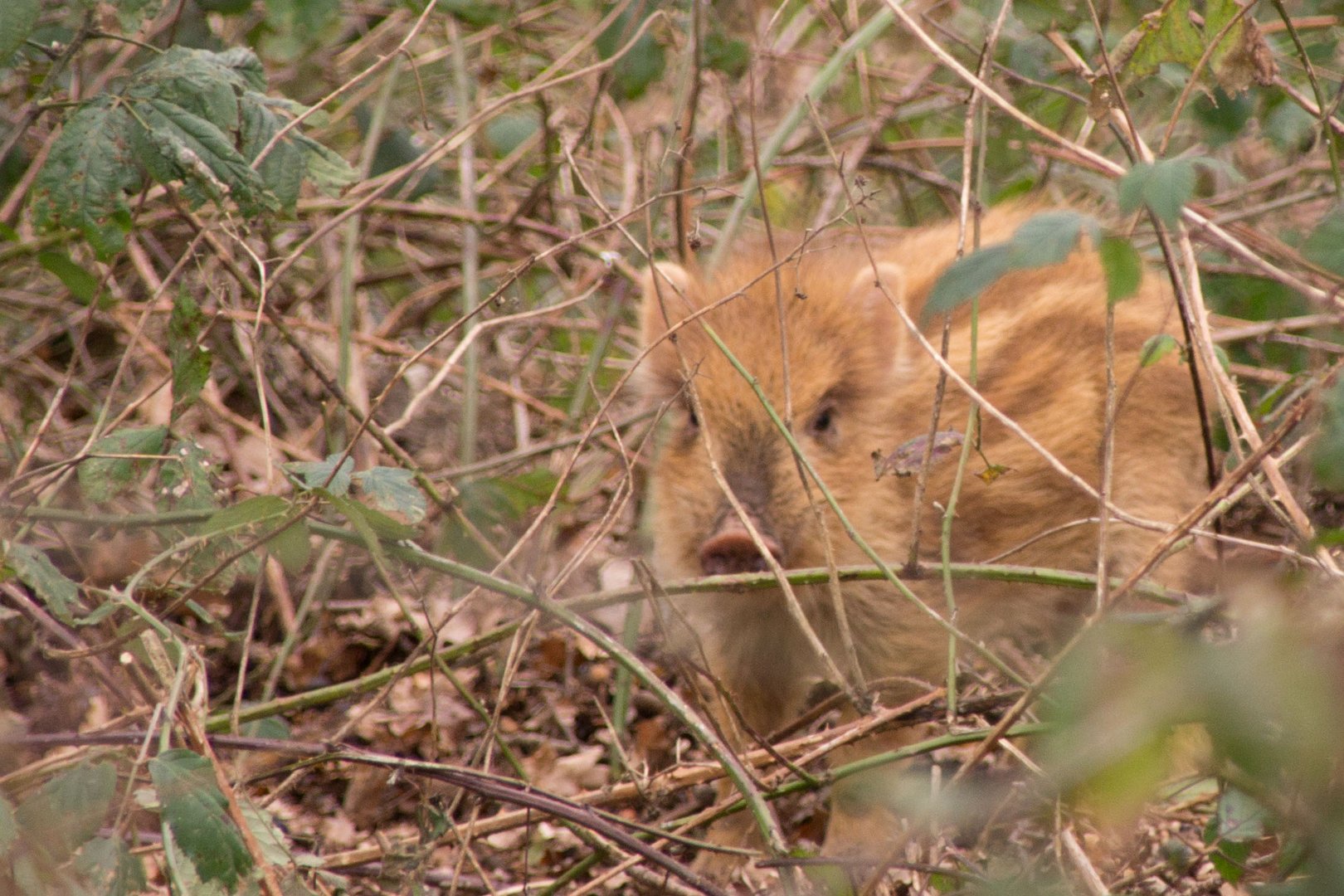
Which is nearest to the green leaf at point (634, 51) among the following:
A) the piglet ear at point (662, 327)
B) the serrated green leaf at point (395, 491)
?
the piglet ear at point (662, 327)

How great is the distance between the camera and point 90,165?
2.59 m

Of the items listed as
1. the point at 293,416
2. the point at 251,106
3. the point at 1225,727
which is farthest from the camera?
the point at 293,416

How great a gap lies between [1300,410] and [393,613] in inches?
138

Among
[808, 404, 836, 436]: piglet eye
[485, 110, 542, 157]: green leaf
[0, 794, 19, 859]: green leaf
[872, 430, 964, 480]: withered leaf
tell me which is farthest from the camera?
[485, 110, 542, 157]: green leaf

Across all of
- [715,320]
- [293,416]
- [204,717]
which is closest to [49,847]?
[204,717]

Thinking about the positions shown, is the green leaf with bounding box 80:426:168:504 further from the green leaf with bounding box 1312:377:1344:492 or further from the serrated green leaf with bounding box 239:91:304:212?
the green leaf with bounding box 1312:377:1344:492

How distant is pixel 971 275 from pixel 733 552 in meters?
2.28

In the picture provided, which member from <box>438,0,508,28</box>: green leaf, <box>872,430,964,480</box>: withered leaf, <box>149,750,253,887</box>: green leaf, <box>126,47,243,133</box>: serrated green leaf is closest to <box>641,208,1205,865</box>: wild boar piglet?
<box>872,430,964,480</box>: withered leaf

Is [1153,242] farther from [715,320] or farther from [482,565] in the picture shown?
[482,565]

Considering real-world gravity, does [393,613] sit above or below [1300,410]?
below

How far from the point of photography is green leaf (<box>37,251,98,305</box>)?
11.8 feet

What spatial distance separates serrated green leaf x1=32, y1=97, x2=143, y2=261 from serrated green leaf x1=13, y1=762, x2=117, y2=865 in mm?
1128

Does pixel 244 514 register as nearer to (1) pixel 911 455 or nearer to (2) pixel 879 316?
(1) pixel 911 455

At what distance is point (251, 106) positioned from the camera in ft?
9.16
